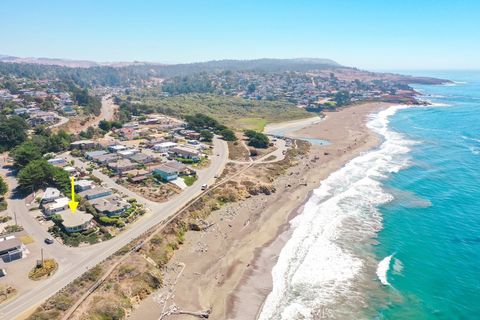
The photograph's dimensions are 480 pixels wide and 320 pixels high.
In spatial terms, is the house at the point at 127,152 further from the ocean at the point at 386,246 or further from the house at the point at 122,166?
the ocean at the point at 386,246

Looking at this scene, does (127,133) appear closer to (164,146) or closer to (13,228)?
(164,146)

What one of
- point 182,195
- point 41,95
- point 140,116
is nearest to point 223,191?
point 182,195

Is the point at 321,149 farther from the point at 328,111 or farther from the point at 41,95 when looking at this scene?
the point at 41,95

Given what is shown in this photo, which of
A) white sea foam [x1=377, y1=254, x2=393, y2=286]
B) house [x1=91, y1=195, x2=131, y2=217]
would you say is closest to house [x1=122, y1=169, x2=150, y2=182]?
house [x1=91, y1=195, x2=131, y2=217]

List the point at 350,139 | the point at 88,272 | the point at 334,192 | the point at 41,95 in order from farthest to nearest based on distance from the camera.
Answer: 1. the point at 41,95
2. the point at 350,139
3. the point at 334,192
4. the point at 88,272

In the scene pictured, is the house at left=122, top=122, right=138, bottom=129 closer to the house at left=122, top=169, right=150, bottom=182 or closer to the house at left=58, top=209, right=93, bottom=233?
the house at left=122, top=169, right=150, bottom=182

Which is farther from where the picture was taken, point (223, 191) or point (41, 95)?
point (41, 95)

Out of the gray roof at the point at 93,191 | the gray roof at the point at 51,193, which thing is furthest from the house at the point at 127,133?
the gray roof at the point at 51,193

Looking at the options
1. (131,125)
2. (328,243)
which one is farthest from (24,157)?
(328,243)
